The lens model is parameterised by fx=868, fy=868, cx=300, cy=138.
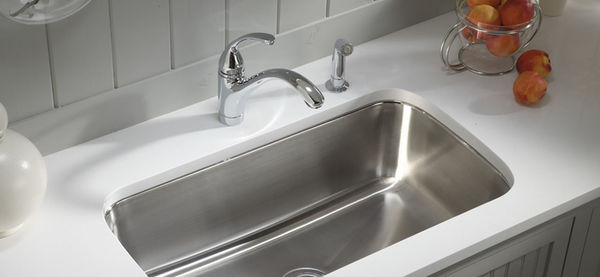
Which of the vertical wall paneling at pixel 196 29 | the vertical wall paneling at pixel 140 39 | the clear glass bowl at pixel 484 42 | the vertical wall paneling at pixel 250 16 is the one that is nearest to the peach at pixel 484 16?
the clear glass bowl at pixel 484 42

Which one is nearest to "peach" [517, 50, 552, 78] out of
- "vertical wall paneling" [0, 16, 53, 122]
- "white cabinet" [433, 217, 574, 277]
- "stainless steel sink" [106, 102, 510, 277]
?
"stainless steel sink" [106, 102, 510, 277]

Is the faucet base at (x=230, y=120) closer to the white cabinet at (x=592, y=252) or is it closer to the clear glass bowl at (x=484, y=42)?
the clear glass bowl at (x=484, y=42)

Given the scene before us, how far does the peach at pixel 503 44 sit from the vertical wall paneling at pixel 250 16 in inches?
17.4

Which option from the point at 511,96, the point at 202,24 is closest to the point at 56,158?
the point at 202,24

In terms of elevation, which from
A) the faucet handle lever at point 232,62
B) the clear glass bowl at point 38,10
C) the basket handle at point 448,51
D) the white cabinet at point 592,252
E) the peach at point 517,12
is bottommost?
the white cabinet at point 592,252

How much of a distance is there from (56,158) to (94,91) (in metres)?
0.13

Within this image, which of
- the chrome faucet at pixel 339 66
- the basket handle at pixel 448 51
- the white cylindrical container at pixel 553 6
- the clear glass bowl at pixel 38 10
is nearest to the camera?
the clear glass bowl at pixel 38 10

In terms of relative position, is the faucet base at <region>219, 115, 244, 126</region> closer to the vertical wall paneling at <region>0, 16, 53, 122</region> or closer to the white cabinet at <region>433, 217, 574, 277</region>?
the vertical wall paneling at <region>0, 16, 53, 122</region>

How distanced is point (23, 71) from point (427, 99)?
76 centimetres

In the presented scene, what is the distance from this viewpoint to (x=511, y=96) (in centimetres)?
172

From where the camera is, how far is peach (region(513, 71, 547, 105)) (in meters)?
1.66

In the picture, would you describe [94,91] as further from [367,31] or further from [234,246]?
[367,31]

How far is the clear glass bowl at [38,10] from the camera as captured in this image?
4.17 ft

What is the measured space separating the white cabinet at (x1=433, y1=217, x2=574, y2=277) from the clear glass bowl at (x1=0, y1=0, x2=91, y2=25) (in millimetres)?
709
